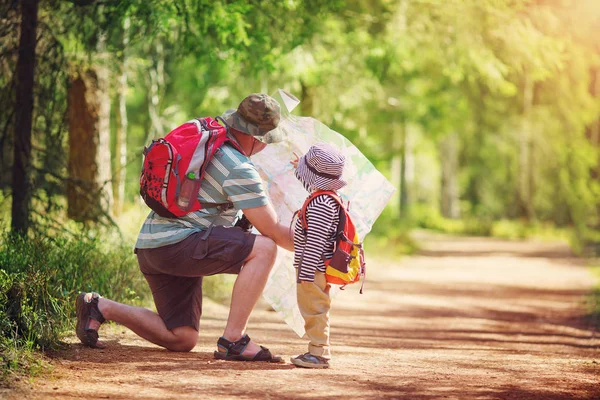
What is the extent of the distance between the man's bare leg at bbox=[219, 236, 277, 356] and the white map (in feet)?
2.00

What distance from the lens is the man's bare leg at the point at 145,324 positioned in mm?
6133

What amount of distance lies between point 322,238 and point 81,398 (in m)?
1.89

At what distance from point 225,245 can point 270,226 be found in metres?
0.33

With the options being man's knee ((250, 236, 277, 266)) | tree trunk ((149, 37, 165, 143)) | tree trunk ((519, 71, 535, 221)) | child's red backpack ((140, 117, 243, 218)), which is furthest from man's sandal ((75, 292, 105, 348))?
tree trunk ((519, 71, 535, 221))

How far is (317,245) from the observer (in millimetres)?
5758

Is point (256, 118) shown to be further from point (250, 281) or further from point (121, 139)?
point (121, 139)

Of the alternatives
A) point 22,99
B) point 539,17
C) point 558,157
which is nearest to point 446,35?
point 539,17

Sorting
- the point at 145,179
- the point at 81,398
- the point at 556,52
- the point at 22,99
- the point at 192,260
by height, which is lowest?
the point at 81,398

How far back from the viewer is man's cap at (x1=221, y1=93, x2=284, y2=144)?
19.3 feet

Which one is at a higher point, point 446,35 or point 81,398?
point 446,35

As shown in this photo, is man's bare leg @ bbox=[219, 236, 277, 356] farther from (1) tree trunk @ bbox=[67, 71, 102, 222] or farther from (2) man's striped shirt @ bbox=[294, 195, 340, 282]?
(1) tree trunk @ bbox=[67, 71, 102, 222]

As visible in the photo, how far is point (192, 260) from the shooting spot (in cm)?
581

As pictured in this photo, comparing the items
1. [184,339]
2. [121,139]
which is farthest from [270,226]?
[121,139]

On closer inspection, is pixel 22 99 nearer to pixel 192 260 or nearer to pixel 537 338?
pixel 192 260
